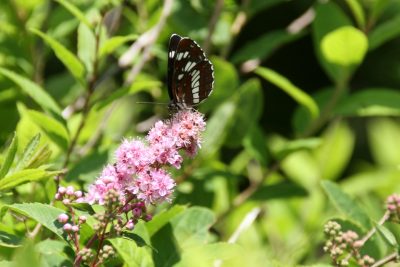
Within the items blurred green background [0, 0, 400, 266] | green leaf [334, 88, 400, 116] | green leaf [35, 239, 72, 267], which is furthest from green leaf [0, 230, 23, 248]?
green leaf [334, 88, 400, 116]

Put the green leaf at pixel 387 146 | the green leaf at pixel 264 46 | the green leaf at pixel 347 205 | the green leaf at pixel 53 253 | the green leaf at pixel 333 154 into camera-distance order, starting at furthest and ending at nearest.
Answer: the green leaf at pixel 387 146
the green leaf at pixel 333 154
the green leaf at pixel 264 46
the green leaf at pixel 347 205
the green leaf at pixel 53 253

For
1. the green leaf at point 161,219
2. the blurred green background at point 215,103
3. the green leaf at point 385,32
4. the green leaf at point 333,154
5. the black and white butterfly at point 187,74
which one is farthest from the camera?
the green leaf at point 333,154

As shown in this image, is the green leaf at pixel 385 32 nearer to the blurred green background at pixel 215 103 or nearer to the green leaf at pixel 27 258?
the blurred green background at pixel 215 103

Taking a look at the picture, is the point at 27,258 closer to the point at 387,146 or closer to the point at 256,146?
the point at 256,146

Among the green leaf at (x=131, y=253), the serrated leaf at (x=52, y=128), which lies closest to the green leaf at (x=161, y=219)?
the green leaf at (x=131, y=253)

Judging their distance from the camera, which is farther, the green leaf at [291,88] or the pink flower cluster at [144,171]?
the green leaf at [291,88]

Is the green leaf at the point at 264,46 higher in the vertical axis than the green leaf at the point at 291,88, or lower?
higher

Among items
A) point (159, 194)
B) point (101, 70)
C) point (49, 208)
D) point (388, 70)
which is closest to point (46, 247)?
point (49, 208)

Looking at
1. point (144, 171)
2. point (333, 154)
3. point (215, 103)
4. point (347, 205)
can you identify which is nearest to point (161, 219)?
point (144, 171)
